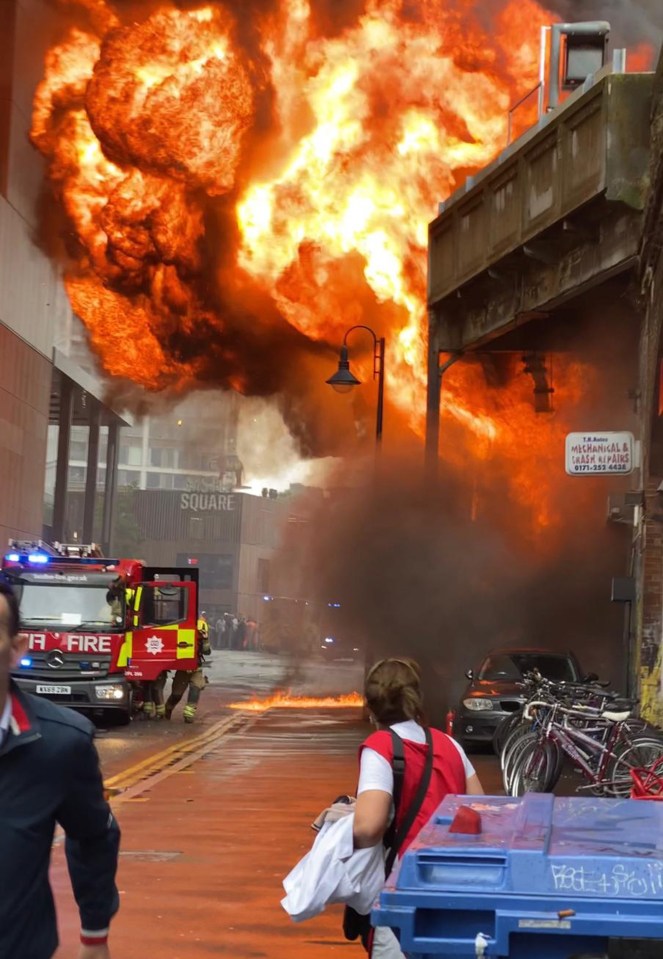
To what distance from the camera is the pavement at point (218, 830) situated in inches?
309

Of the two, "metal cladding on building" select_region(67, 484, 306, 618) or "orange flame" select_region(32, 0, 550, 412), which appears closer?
"orange flame" select_region(32, 0, 550, 412)

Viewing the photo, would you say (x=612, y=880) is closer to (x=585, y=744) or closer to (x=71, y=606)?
(x=585, y=744)

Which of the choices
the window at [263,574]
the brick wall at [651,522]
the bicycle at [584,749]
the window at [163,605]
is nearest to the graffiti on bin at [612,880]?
the bicycle at [584,749]

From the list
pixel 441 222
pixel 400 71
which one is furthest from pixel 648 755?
pixel 400 71

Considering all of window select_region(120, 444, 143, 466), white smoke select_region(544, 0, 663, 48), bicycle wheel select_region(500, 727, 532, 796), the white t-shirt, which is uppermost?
white smoke select_region(544, 0, 663, 48)

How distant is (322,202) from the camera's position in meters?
28.2

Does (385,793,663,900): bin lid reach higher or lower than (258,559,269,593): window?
lower

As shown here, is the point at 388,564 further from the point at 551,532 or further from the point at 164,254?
the point at 164,254

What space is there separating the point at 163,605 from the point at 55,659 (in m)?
2.38

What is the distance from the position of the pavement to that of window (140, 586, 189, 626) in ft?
5.55

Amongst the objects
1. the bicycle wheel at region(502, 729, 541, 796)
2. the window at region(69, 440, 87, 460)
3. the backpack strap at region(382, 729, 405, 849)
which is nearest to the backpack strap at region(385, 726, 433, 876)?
the backpack strap at region(382, 729, 405, 849)

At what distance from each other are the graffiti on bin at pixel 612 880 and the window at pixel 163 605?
20.2m

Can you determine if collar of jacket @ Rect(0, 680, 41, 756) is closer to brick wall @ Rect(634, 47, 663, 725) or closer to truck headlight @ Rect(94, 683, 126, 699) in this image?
brick wall @ Rect(634, 47, 663, 725)

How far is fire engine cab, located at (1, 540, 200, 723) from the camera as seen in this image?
22094 mm
